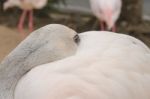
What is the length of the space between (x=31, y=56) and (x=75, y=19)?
3052 millimetres

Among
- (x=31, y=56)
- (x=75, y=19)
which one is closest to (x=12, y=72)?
(x=31, y=56)

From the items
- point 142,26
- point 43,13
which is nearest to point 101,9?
point 142,26

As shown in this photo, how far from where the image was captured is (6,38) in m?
3.66

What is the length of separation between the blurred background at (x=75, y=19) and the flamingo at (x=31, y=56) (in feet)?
6.30

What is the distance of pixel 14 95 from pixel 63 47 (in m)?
0.21

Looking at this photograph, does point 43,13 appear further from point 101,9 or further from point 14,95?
point 14,95

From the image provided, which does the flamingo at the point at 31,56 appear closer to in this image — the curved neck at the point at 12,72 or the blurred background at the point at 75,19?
the curved neck at the point at 12,72

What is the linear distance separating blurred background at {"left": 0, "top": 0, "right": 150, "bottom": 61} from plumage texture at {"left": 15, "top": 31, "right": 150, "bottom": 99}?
1.99 m

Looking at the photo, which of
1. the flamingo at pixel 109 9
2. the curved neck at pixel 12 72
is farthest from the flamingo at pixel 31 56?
the flamingo at pixel 109 9

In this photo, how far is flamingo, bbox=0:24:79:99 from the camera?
1.27m

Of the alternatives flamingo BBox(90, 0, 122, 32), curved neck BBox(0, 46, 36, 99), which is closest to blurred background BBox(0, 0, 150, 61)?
flamingo BBox(90, 0, 122, 32)

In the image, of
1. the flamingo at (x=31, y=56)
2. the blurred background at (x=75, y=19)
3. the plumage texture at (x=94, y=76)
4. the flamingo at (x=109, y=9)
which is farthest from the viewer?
the blurred background at (x=75, y=19)

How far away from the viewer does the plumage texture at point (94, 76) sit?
3.79ft

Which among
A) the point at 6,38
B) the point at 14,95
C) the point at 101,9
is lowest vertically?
the point at 6,38
